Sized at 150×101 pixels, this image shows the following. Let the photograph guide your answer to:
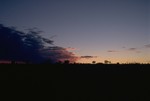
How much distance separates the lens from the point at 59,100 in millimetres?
21500

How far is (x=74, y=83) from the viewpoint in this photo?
25.7 meters

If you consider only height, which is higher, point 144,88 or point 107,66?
point 107,66

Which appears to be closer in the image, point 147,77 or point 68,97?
point 68,97

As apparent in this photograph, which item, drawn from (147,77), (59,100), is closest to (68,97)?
(59,100)

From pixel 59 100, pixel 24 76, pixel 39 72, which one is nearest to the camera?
pixel 59 100

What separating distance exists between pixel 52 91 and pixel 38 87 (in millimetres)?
1717

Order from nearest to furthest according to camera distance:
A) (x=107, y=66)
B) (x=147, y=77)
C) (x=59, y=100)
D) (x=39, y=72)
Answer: (x=59, y=100) < (x=39, y=72) < (x=147, y=77) < (x=107, y=66)

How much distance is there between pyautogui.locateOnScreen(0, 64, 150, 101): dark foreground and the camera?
74.5 ft

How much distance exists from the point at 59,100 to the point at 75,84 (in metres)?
4.37

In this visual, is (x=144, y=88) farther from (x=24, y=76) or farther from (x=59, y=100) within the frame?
(x=24, y=76)

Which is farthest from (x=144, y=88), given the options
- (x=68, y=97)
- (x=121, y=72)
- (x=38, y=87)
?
(x=38, y=87)

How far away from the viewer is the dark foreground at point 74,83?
2271cm

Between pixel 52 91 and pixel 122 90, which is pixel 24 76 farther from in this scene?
pixel 122 90

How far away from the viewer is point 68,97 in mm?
22141
